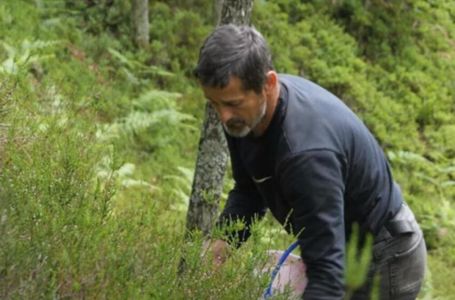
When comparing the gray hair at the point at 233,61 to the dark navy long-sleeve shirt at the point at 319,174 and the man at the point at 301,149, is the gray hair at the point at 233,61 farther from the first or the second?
the dark navy long-sleeve shirt at the point at 319,174

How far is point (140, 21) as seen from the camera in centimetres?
1045

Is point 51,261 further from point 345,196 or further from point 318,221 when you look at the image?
point 345,196

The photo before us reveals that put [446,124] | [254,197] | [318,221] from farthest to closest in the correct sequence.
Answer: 1. [446,124]
2. [254,197]
3. [318,221]

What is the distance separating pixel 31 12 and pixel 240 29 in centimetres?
797

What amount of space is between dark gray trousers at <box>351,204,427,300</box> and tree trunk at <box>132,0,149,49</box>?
7.82m

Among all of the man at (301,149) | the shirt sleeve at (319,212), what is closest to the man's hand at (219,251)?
the man at (301,149)

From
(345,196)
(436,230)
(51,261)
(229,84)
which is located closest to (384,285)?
(345,196)

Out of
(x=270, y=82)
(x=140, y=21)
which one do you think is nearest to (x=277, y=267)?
(x=270, y=82)

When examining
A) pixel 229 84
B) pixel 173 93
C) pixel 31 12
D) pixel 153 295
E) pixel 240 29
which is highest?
pixel 240 29

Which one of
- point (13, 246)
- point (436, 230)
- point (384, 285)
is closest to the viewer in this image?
point (13, 246)

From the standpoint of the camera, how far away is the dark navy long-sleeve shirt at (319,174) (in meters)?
2.60

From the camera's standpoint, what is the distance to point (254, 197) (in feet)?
11.7

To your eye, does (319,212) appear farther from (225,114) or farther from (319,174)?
(225,114)

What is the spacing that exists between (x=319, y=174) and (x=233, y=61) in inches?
22.0
